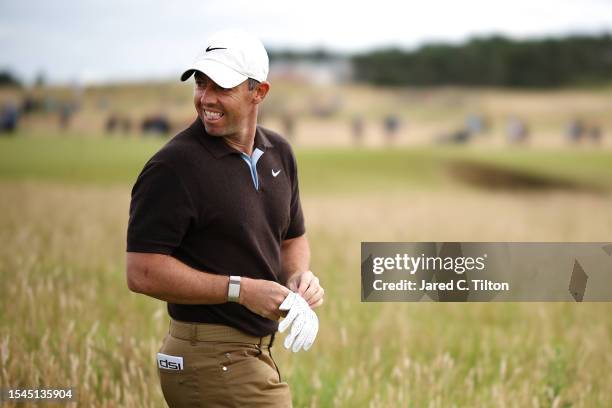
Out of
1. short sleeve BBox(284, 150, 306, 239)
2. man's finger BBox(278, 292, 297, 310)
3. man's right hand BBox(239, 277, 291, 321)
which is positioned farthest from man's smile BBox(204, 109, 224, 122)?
man's finger BBox(278, 292, 297, 310)

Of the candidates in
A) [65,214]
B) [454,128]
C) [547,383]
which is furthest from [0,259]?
[454,128]

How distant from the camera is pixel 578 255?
595cm

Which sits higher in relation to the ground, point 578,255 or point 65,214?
point 65,214

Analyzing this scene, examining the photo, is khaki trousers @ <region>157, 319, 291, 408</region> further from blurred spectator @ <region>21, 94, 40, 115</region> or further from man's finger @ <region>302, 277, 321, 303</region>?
blurred spectator @ <region>21, 94, 40, 115</region>

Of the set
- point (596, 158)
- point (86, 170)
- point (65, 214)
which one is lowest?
point (65, 214)

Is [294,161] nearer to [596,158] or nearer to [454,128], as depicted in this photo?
[596,158]

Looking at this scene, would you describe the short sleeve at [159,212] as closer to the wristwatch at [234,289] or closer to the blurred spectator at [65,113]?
the wristwatch at [234,289]

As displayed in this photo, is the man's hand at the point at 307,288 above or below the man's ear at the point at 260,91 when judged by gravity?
below

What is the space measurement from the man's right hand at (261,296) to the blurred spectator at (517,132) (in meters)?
34.5

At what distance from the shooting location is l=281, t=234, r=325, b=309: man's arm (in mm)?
3311

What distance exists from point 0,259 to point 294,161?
5.79 meters

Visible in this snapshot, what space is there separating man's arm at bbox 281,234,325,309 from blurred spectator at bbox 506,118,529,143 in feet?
111

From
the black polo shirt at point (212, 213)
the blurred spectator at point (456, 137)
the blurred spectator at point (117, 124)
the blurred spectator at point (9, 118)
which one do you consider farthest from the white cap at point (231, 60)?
the blurred spectator at point (456, 137)

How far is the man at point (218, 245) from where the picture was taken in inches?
116
